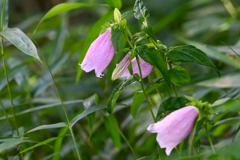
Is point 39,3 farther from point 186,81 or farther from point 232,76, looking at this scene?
point 186,81

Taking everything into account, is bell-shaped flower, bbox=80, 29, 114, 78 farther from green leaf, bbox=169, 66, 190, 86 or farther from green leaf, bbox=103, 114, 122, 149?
green leaf, bbox=103, 114, 122, 149

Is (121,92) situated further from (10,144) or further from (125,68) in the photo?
(10,144)

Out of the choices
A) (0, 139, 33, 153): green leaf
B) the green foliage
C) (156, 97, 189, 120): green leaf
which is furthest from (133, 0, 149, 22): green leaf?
(0, 139, 33, 153): green leaf

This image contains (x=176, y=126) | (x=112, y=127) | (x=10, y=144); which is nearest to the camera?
(x=176, y=126)

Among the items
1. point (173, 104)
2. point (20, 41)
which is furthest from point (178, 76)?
point (20, 41)

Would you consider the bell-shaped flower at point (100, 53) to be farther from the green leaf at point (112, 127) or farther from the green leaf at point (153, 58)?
the green leaf at point (112, 127)
